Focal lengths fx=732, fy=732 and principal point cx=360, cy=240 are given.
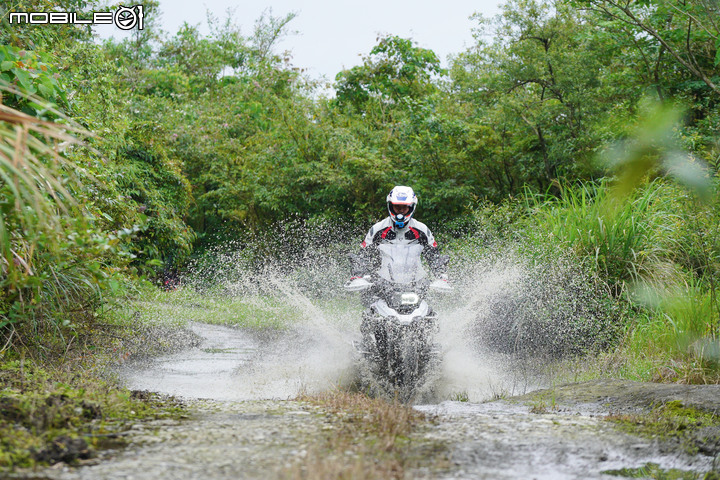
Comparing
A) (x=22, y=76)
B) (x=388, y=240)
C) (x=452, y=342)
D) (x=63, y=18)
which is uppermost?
(x=63, y=18)

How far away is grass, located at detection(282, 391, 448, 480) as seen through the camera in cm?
341

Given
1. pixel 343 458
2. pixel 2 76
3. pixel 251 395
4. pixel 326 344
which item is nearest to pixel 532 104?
pixel 326 344

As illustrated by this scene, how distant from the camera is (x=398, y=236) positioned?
7.85 meters

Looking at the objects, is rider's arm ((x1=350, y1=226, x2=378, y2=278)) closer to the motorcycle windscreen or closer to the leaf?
the motorcycle windscreen

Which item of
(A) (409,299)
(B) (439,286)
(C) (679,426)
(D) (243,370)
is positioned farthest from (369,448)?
(D) (243,370)

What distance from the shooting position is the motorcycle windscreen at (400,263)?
300 inches

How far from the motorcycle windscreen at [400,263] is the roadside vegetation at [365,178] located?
7.07 feet

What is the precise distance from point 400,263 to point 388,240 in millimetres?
330

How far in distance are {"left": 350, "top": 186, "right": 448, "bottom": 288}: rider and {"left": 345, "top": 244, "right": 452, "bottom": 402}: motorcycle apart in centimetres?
15

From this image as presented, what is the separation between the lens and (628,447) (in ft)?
14.5

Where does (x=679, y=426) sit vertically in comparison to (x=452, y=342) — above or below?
below

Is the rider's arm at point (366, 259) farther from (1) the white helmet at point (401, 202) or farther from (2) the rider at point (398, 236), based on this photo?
(1) the white helmet at point (401, 202)

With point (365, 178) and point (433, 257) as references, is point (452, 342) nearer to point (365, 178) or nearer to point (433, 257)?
point (433, 257)

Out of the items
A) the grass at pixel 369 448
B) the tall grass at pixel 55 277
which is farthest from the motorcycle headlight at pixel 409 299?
the tall grass at pixel 55 277
